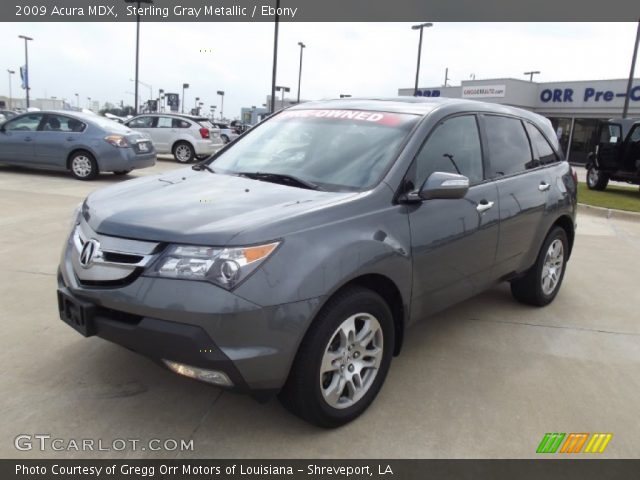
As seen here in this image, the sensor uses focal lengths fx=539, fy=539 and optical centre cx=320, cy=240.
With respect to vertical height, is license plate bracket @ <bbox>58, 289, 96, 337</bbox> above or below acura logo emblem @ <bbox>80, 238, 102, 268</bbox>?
below

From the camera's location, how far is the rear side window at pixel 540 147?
4.70 meters

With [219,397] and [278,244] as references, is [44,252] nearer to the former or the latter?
[219,397]

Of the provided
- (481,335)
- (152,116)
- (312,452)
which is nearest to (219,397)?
(312,452)

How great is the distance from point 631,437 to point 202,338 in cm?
234

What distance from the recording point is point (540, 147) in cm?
480

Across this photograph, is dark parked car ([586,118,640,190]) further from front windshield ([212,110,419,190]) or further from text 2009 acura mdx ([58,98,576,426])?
front windshield ([212,110,419,190])

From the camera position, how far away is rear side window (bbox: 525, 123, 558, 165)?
15.4 feet

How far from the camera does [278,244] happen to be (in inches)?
95.4

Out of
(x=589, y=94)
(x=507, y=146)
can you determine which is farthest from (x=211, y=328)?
(x=589, y=94)

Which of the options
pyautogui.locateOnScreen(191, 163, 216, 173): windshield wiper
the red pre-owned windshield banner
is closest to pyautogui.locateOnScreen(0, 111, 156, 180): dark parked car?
pyautogui.locateOnScreen(191, 163, 216, 173): windshield wiper

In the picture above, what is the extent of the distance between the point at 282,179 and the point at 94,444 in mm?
1722

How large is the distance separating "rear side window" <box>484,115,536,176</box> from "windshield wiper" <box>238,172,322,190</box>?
1.60m

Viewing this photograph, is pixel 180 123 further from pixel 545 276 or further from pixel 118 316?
pixel 118 316

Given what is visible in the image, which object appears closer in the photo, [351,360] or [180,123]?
[351,360]
